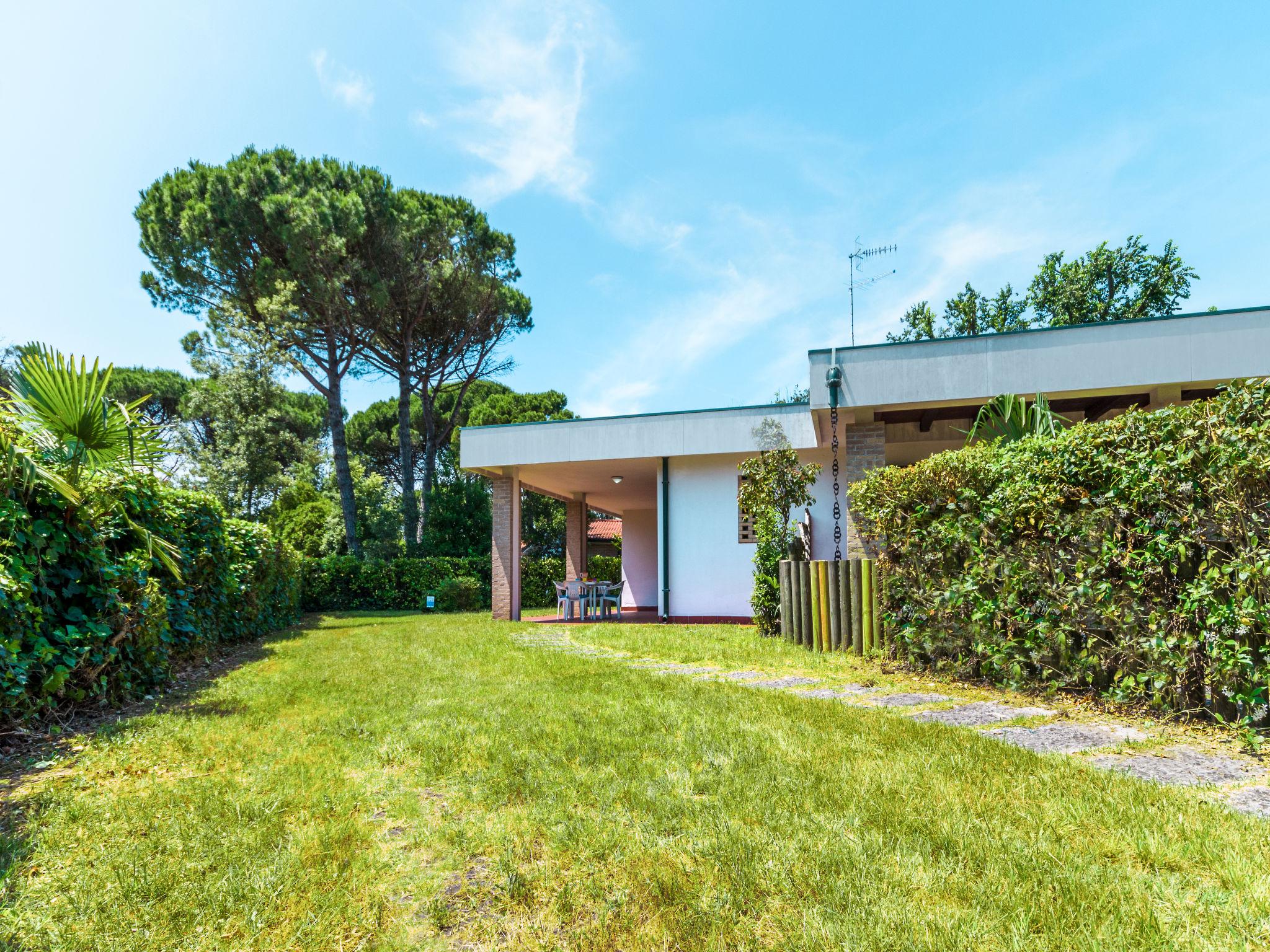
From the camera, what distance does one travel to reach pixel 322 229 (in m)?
20.3

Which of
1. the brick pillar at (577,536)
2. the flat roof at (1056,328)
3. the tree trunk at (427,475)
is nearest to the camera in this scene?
the flat roof at (1056,328)

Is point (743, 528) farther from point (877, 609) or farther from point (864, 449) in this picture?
point (877, 609)

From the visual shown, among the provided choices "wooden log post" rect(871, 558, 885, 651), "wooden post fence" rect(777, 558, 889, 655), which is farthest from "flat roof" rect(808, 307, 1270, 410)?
"wooden log post" rect(871, 558, 885, 651)

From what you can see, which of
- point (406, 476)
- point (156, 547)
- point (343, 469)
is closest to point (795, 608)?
point (156, 547)

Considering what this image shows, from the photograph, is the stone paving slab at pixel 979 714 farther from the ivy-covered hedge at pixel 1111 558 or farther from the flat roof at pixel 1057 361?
the flat roof at pixel 1057 361

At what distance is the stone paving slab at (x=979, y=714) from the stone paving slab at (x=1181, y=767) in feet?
2.66

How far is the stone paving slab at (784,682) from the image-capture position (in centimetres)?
529

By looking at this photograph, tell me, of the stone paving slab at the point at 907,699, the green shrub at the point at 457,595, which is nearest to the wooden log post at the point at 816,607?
the stone paving slab at the point at 907,699

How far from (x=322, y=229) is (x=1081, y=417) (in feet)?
64.8

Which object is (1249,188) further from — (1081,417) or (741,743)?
(741,743)

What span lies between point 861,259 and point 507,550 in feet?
Answer: 28.0

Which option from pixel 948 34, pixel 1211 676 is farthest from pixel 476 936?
pixel 948 34

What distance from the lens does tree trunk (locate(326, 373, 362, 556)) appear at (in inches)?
845

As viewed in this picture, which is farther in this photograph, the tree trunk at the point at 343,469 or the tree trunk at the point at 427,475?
the tree trunk at the point at 427,475
